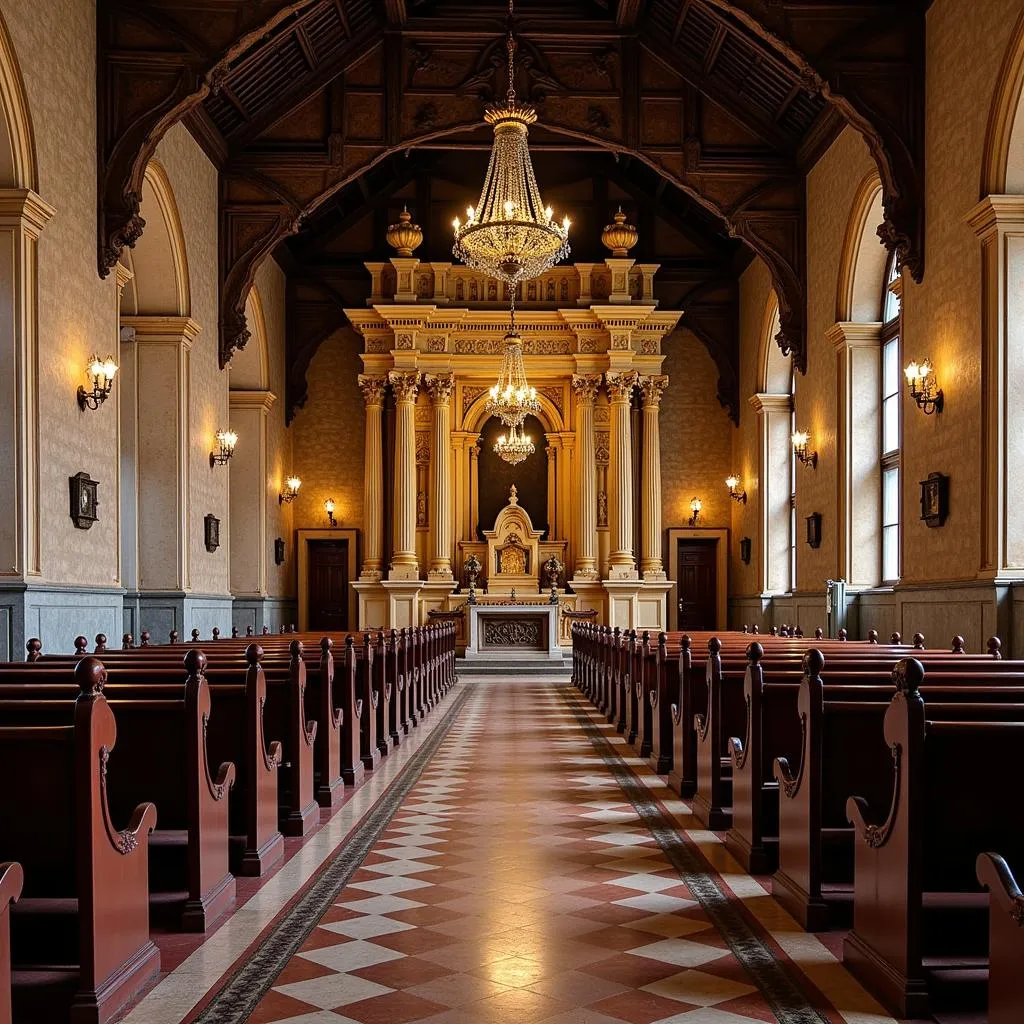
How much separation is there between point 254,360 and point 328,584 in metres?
5.05

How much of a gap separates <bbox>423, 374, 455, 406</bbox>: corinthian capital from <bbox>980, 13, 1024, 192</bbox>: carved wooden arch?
12622mm

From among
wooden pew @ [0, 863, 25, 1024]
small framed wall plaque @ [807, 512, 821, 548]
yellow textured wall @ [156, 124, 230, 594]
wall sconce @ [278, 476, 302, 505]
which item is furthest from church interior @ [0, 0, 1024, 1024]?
small framed wall plaque @ [807, 512, 821, 548]

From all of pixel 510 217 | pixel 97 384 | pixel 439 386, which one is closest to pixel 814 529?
pixel 510 217

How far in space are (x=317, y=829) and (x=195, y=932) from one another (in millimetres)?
1949

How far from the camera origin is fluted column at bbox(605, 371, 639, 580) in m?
20.4

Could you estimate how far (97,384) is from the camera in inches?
388

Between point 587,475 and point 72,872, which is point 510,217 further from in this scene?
point 587,475

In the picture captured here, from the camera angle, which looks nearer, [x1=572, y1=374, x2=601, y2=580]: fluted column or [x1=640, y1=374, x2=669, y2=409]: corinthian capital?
[x1=572, y1=374, x2=601, y2=580]: fluted column

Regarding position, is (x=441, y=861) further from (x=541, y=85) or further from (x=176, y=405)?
(x=541, y=85)

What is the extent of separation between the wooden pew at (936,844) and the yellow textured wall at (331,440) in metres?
18.5

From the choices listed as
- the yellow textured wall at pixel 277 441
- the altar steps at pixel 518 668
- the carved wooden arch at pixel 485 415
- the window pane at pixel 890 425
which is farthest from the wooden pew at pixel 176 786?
the carved wooden arch at pixel 485 415

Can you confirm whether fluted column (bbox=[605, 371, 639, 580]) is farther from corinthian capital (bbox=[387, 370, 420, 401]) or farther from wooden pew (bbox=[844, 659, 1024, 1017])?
wooden pew (bbox=[844, 659, 1024, 1017])

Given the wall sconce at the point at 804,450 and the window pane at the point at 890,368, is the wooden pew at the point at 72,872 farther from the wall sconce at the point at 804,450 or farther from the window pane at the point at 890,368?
the wall sconce at the point at 804,450

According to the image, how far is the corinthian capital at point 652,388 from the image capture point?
20891 millimetres
